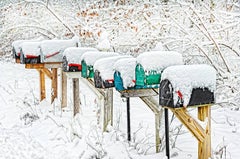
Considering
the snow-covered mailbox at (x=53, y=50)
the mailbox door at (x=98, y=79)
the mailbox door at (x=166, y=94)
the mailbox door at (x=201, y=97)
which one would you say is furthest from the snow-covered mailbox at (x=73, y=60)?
the mailbox door at (x=201, y=97)

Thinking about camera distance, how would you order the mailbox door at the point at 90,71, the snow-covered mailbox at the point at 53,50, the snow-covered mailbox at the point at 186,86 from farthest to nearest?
the snow-covered mailbox at the point at 53,50, the mailbox door at the point at 90,71, the snow-covered mailbox at the point at 186,86

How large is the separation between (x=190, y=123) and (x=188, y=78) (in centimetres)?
35

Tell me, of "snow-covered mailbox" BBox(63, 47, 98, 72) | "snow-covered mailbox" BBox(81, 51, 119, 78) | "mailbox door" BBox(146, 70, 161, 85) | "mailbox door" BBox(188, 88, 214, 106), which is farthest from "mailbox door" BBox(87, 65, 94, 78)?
"mailbox door" BBox(188, 88, 214, 106)

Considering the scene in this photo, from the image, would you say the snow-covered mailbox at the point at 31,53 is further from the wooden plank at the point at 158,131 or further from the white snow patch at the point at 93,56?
the wooden plank at the point at 158,131

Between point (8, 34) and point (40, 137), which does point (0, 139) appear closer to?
point (40, 137)

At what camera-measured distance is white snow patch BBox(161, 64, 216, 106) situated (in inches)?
134

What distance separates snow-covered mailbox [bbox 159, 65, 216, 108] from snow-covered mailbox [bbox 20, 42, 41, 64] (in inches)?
132

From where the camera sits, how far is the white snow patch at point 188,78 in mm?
3396

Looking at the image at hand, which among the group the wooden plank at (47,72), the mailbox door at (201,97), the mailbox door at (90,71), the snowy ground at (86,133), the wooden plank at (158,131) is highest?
the mailbox door at (90,71)

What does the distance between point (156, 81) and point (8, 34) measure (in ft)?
30.9

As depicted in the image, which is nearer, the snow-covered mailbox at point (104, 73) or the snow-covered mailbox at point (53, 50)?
the snow-covered mailbox at point (104, 73)

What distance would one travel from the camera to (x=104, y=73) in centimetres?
441

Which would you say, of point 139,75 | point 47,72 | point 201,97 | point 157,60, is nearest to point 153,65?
point 157,60

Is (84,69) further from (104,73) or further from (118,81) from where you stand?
(118,81)
